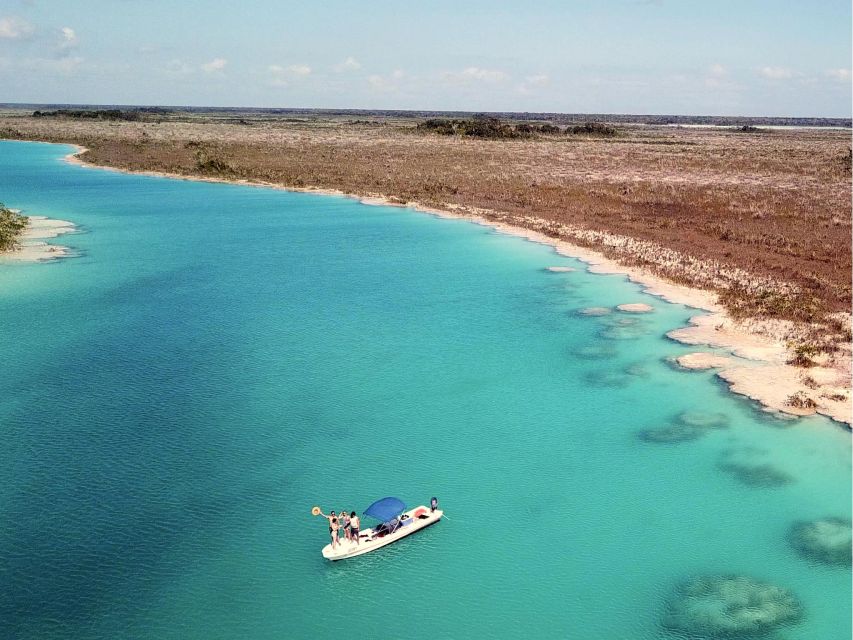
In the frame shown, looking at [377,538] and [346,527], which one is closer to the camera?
[346,527]

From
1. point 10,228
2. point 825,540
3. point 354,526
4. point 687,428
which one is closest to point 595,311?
point 687,428

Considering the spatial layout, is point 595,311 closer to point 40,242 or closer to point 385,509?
point 385,509

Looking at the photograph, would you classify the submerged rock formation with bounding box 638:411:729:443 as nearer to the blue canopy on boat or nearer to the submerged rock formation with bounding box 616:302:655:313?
the blue canopy on boat

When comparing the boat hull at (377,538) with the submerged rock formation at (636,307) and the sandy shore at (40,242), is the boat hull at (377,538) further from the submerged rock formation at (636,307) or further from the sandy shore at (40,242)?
the sandy shore at (40,242)

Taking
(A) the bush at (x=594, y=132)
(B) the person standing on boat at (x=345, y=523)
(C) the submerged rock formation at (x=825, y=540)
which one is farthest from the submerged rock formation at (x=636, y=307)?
(A) the bush at (x=594, y=132)

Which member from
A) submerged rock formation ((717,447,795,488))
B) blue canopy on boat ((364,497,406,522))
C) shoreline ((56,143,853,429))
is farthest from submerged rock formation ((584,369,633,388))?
blue canopy on boat ((364,497,406,522))

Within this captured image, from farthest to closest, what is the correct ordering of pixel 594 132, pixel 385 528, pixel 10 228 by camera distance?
pixel 594 132, pixel 10 228, pixel 385 528

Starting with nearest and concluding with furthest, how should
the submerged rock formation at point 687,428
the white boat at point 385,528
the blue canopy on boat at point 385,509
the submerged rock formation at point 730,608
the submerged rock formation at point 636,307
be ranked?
the submerged rock formation at point 730,608
the white boat at point 385,528
the blue canopy on boat at point 385,509
the submerged rock formation at point 687,428
the submerged rock formation at point 636,307

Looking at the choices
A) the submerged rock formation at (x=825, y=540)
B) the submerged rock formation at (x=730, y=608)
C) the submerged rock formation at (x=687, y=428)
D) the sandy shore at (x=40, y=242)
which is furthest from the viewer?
the sandy shore at (x=40, y=242)
